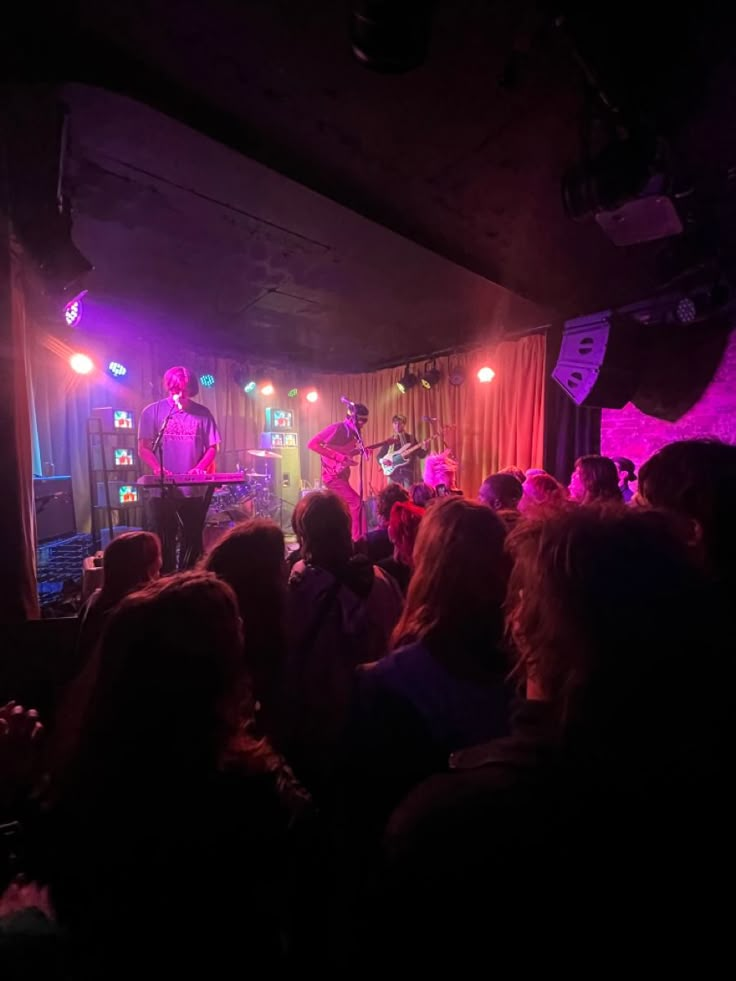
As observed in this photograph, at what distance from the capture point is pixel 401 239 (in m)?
4.46

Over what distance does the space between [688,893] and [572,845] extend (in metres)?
0.14

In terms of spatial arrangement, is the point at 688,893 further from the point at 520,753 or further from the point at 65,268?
the point at 65,268

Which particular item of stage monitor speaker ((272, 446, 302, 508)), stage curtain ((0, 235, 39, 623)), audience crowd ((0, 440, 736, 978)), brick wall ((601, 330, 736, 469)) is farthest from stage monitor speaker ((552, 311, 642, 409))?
stage monitor speaker ((272, 446, 302, 508))

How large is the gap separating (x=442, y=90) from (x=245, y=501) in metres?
5.97

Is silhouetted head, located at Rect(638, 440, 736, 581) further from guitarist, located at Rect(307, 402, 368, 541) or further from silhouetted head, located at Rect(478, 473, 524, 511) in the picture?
guitarist, located at Rect(307, 402, 368, 541)

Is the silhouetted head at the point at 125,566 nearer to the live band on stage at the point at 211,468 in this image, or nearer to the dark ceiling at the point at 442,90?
the live band on stage at the point at 211,468

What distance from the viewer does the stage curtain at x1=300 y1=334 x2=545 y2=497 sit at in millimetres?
7484

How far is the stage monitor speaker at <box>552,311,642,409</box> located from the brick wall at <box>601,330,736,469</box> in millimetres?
416

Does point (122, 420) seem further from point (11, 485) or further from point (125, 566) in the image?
point (125, 566)

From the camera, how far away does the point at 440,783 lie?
70 cm

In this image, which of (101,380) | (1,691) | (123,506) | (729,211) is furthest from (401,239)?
(101,380)

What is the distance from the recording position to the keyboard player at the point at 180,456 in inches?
168

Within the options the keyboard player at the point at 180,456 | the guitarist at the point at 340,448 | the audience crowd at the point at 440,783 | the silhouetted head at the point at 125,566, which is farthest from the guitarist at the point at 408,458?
the audience crowd at the point at 440,783

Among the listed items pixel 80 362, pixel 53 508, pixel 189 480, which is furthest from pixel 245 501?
pixel 189 480
